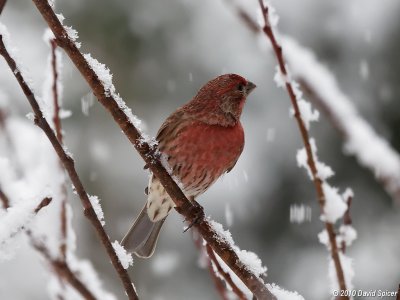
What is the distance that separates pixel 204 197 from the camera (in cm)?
923

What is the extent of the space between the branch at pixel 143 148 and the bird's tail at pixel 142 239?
1.75 metres

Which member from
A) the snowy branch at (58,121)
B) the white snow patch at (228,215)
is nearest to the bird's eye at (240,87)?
the snowy branch at (58,121)

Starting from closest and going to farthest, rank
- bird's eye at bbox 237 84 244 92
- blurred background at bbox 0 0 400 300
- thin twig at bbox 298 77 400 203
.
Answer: thin twig at bbox 298 77 400 203
bird's eye at bbox 237 84 244 92
blurred background at bbox 0 0 400 300

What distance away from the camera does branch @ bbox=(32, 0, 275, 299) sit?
6.33ft

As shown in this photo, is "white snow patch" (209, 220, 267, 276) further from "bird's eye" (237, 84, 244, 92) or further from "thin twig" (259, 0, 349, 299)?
"bird's eye" (237, 84, 244, 92)

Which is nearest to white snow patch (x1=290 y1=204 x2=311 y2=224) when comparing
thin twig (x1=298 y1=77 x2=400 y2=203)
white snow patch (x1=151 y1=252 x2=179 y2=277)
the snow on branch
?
white snow patch (x1=151 y1=252 x2=179 y2=277)

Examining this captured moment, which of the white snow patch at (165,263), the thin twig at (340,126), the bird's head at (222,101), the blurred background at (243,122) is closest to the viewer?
the thin twig at (340,126)

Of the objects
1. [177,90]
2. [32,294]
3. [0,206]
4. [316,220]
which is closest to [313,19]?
[177,90]

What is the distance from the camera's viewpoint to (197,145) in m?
3.89

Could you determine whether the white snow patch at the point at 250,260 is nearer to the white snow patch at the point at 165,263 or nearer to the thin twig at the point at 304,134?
the thin twig at the point at 304,134

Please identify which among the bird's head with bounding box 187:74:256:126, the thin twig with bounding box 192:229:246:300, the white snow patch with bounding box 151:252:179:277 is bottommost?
the thin twig with bounding box 192:229:246:300

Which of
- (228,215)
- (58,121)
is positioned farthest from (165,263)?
(58,121)

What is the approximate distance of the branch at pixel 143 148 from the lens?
193 cm

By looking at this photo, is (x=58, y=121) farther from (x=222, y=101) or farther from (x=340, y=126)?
(x=222, y=101)
